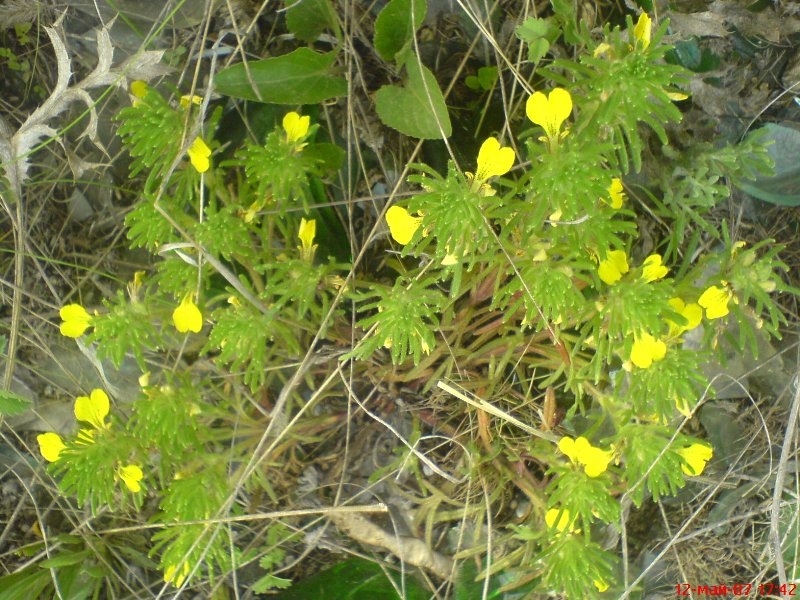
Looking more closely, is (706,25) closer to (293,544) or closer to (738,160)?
(738,160)

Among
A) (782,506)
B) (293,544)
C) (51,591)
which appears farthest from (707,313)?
(51,591)

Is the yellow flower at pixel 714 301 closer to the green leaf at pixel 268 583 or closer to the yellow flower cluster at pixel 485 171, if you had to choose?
the yellow flower cluster at pixel 485 171

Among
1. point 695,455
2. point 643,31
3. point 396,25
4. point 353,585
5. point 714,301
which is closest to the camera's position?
point 643,31

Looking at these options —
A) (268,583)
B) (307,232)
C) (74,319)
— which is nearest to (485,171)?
(307,232)

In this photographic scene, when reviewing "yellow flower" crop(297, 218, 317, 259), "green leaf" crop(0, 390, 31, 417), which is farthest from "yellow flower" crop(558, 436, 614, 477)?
"green leaf" crop(0, 390, 31, 417)

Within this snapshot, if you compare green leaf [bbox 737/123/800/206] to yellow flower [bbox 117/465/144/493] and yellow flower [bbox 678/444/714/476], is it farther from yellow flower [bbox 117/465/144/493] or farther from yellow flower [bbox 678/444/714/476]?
yellow flower [bbox 117/465/144/493]

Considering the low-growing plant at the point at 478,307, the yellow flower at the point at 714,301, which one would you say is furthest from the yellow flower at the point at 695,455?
Answer: the yellow flower at the point at 714,301

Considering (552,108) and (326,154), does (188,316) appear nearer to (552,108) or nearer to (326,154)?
(326,154)
